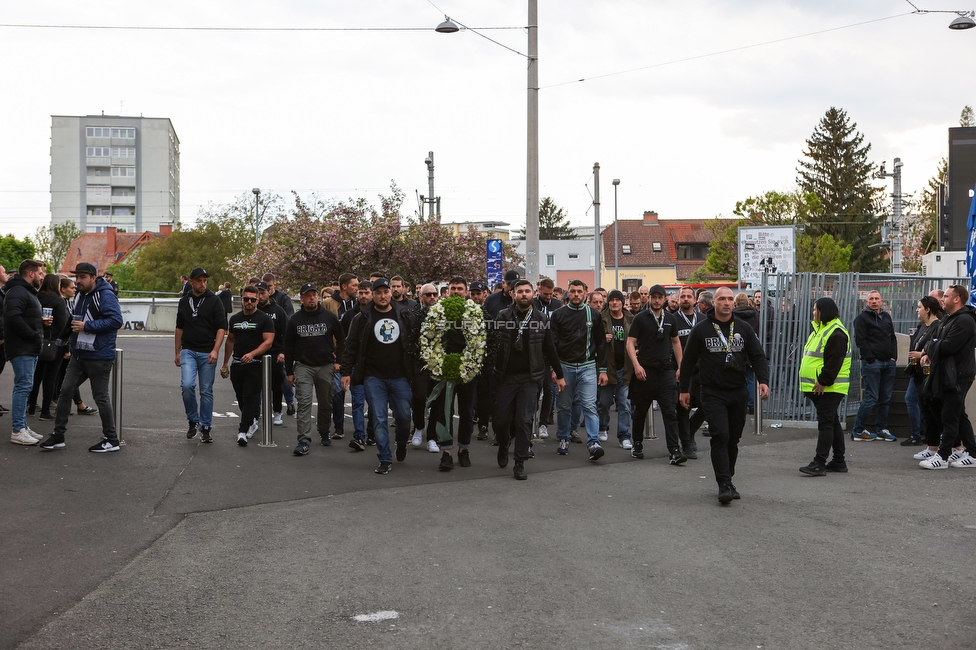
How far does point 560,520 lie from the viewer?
7.89 metres

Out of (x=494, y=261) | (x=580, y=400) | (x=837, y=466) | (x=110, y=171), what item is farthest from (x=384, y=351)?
(x=110, y=171)

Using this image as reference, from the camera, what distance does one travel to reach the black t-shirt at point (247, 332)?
11.6 m

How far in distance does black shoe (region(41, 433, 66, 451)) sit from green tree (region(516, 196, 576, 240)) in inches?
4057

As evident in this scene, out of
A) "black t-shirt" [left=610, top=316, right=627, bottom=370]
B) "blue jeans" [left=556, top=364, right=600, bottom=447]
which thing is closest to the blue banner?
"black t-shirt" [left=610, top=316, right=627, bottom=370]

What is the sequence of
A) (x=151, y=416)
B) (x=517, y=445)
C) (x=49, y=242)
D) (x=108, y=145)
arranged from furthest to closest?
(x=108, y=145) → (x=49, y=242) → (x=151, y=416) → (x=517, y=445)

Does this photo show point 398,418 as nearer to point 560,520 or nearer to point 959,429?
point 560,520

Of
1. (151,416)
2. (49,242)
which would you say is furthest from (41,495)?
(49,242)

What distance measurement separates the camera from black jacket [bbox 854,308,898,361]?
1325 cm

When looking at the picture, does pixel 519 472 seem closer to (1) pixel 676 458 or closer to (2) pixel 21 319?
(1) pixel 676 458

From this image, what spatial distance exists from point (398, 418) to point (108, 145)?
128030 millimetres

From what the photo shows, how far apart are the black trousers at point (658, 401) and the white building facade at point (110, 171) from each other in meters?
124

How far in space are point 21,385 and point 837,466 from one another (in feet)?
28.1

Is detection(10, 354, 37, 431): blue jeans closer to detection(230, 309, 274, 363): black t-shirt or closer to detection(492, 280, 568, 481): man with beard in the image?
detection(230, 309, 274, 363): black t-shirt

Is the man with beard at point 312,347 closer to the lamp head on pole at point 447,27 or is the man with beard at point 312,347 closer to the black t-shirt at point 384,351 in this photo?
the black t-shirt at point 384,351
